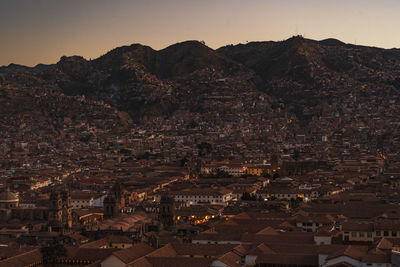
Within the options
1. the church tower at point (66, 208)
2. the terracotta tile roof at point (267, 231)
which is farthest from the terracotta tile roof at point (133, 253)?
the church tower at point (66, 208)

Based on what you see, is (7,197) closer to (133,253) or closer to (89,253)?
(89,253)

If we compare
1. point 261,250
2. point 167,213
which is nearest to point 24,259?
point 261,250

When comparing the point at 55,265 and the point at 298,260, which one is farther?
the point at 55,265

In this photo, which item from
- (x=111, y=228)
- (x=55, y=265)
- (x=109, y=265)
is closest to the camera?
(x=109, y=265)

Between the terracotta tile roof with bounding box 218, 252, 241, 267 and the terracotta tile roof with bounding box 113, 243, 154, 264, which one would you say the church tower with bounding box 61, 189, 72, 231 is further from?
the terracotta tile roof with bounding box 218, 252, 241, 267

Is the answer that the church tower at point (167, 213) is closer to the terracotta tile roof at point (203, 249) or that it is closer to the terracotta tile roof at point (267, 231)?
the terracotta tile roof at point (267, 231)

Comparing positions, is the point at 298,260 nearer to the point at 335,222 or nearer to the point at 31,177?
the point at 335,222

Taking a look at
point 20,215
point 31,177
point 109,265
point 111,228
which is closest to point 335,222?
point 111,228

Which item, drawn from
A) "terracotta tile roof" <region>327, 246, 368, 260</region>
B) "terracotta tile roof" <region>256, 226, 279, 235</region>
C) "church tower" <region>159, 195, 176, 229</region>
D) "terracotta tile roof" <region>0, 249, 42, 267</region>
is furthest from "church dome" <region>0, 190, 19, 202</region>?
"terracotta tile roof" <region>327, 246, 368, 260</region>

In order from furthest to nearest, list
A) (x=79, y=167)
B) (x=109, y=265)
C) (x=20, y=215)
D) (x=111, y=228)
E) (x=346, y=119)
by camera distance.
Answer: (x=346, y=119) → (x=79, y=167) → (x=20, y=215) → (x=111, y=228) → (x=109, y=265)

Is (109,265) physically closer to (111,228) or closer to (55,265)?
(55,265)

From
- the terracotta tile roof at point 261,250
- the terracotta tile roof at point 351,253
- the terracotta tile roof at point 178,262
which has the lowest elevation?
the terracotta tile roof at point 178,262
